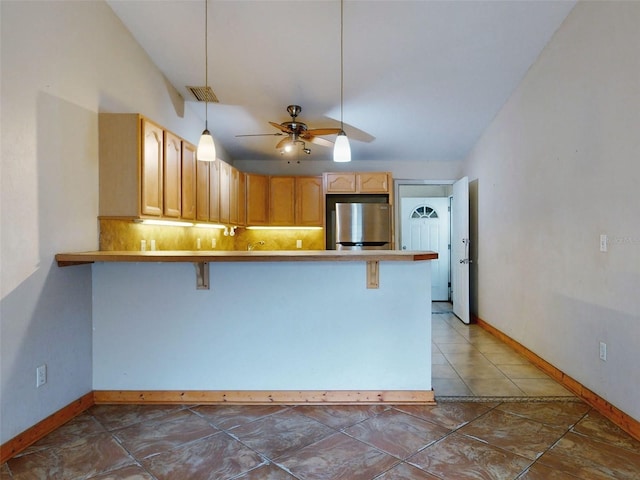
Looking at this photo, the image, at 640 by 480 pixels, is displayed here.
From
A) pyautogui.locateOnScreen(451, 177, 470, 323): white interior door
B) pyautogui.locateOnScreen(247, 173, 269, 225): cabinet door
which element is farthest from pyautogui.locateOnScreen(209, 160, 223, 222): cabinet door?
pyautogui.locateOnScreen(451, 177, 470, 323): white interior door

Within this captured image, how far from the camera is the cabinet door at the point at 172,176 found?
288 centimetres

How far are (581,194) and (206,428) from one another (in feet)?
10.3

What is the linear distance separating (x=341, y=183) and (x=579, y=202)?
10.3ft

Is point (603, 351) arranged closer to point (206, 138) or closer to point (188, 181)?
point (206, 138)

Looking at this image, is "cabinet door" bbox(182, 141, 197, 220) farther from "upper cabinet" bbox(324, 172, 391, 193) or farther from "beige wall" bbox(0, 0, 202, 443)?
"upper cabinet" bbox(324, 172, 391, 193)

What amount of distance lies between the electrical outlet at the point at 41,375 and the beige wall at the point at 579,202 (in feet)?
11.8

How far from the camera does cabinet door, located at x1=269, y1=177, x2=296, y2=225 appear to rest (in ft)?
17.5

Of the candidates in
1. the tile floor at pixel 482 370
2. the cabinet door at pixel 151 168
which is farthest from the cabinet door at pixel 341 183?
the cabinet door at pixel 151 168

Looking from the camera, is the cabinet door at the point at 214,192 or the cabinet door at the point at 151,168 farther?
the cabinet door at the point at 214,192

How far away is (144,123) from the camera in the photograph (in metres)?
2.56

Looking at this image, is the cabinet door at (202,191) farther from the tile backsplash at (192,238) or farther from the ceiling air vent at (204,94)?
the ceiling air vent at (204,94)

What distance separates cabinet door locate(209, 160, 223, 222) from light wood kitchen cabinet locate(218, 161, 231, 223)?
0.07 metres

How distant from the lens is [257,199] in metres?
5.25

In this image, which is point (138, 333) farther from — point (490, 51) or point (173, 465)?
point (490, 51)
